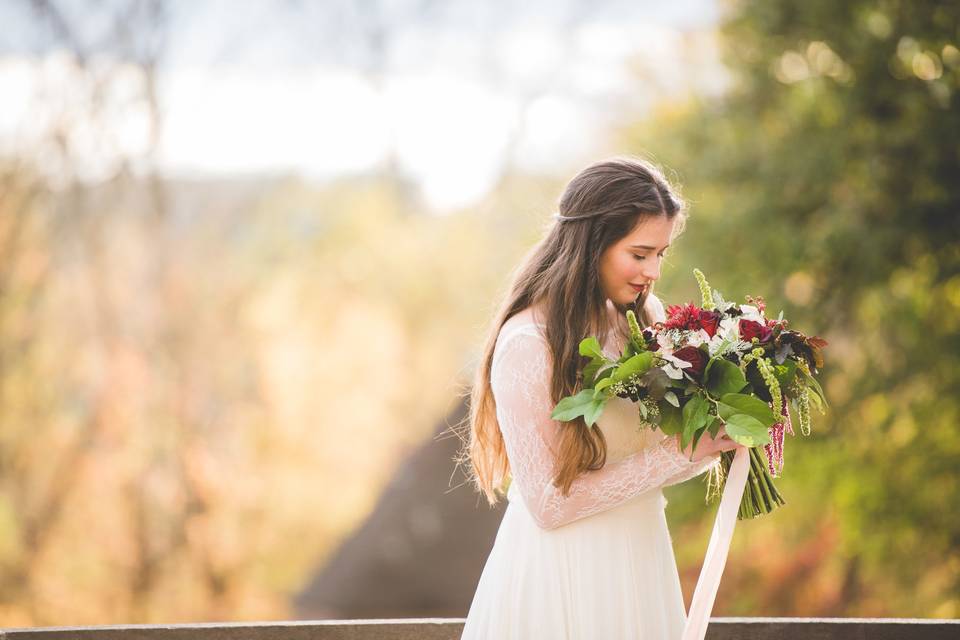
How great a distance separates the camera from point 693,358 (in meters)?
2.18

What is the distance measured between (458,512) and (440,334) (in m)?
2.41

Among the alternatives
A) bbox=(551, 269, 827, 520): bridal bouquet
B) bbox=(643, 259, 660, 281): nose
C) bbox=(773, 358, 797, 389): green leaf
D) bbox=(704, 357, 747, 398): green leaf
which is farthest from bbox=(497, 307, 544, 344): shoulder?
bbox=(773, 358, 797, 389): green leaf

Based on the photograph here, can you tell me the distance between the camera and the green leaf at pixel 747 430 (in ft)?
6.84

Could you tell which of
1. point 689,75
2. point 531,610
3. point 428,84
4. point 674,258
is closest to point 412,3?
point 428,84

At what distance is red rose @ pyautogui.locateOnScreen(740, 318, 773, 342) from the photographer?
223cm

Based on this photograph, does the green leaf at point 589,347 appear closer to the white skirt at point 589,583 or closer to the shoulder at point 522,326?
the shoulder at point 522,326

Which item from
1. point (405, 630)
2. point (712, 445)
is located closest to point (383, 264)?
point (405, 630)

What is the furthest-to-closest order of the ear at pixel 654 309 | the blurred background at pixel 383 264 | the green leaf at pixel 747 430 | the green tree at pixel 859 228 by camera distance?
the blurred background at pixel 383 264, the green tree at pixel 859 228, the ear at pixel 654 309, the green leaf at pixel 747 430

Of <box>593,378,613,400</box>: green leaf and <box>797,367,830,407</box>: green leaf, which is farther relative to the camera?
<box>797,367,830,407</box>: green leaf

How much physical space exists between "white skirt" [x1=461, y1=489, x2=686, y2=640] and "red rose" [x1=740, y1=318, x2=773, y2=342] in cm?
42

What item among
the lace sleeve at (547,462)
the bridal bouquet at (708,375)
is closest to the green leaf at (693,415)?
the bridal bouquet at (708,375)

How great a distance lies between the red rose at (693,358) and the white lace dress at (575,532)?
179 mm

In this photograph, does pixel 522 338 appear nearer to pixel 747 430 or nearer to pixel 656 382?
pixel 656 382

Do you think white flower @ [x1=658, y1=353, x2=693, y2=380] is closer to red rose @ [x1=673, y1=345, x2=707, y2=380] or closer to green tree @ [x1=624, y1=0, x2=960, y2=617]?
red rose @ [x1=673, y1=345, x2=707, y2=380]
